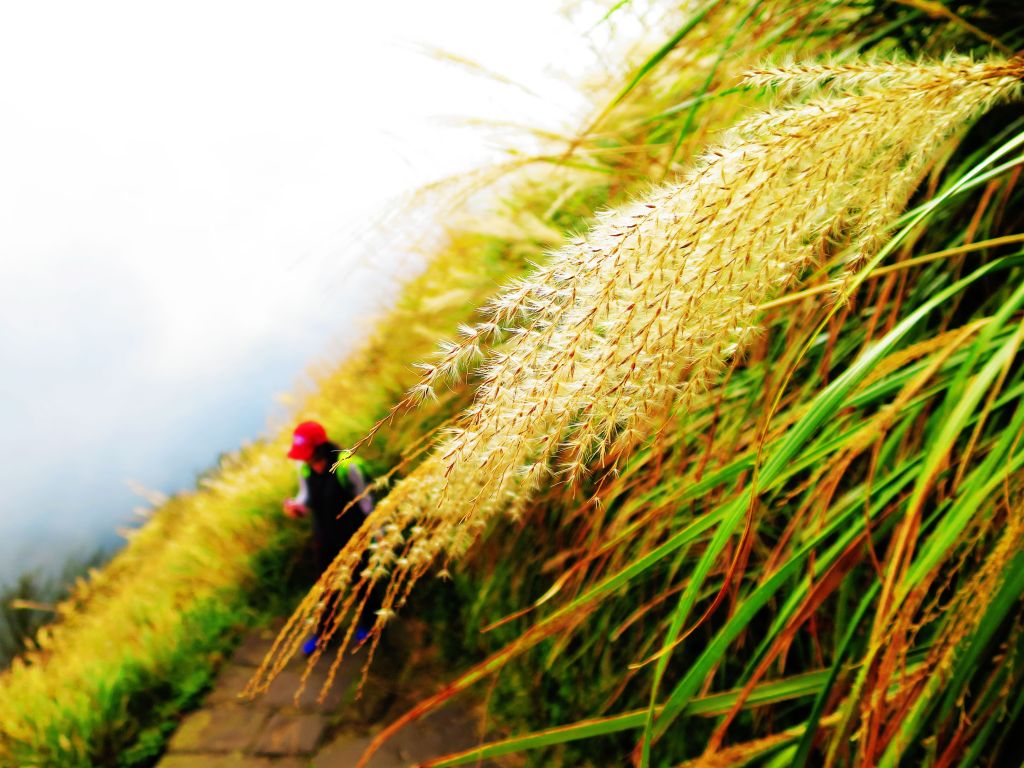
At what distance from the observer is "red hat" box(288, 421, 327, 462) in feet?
7.94

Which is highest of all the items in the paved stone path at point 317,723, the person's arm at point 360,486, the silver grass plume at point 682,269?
the silver grass plume at point 682,269

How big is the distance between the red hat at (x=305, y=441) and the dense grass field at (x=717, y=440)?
0.46m

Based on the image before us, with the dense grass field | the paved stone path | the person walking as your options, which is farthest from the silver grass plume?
the paved stone path

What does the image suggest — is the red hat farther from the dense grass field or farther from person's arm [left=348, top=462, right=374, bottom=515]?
the dense grass field

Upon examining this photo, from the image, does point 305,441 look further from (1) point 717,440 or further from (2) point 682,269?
(2) point 682,269

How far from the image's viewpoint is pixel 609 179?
2.14 metres

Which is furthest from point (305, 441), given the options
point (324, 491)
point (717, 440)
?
point (717, 440)

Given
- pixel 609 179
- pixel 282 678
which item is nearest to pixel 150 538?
pixel 282 678

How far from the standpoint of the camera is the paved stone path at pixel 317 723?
229cm

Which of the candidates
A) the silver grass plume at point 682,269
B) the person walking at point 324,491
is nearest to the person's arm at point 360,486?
the person walking at point 324,491

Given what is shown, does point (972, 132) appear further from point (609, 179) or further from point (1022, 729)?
point (1022, 729)

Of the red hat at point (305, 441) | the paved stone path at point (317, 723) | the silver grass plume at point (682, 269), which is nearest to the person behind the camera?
the silver grass plume at point (682, 269)

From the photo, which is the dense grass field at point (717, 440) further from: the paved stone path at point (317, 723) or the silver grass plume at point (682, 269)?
the paved stone path at point (317, 723)

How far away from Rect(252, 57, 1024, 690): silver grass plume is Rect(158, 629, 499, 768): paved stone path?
216 cm
